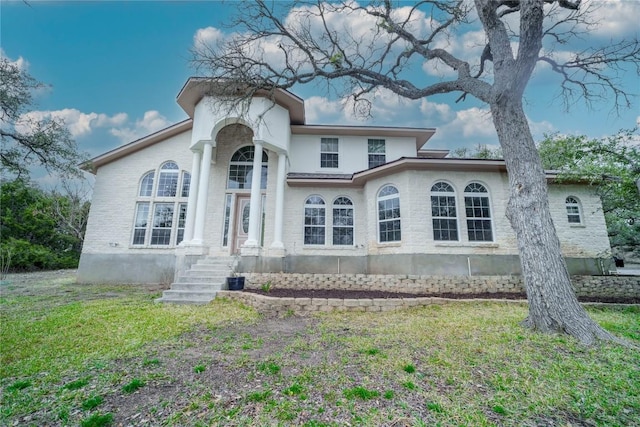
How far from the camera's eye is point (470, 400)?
8.55ft

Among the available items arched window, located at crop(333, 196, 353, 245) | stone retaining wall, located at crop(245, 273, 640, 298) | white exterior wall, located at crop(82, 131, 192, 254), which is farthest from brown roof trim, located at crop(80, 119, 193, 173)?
stone retaining wall, located at crop(245, 273, 640, 298)

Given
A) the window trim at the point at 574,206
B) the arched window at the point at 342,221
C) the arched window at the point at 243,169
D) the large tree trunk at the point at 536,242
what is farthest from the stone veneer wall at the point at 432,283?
the arched window at the point at 243,169

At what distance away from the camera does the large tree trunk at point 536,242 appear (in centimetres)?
451

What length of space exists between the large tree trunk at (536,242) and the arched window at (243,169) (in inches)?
377

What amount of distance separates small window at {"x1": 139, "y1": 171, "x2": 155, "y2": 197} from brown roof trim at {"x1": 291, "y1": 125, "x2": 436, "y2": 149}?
7.34 metres

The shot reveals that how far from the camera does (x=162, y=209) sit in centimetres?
1232

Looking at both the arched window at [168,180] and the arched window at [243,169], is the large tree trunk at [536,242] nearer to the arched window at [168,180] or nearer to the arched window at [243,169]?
the arched window at [243,169]

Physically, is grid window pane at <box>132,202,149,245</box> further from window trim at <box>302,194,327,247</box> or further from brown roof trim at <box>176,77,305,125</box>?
window trim at <box>302,194,327,247</box>

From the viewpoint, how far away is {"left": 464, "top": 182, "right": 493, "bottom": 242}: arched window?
1007 cm

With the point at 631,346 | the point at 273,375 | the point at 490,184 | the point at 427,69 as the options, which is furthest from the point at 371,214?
the point at 273,375

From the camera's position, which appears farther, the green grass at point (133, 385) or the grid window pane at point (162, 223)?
the grid window pane at point (162, 223)

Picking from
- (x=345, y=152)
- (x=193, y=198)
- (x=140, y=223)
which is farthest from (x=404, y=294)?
(x=140, y=223)

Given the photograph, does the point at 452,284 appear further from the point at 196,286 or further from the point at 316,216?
the point at 196,286

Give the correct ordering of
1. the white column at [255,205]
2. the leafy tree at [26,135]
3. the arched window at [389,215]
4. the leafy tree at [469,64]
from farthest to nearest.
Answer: the arched window at [389,215] < the white column at [255,205] < the leafy tree at [26,135] < the leafy tree at [469,64]
